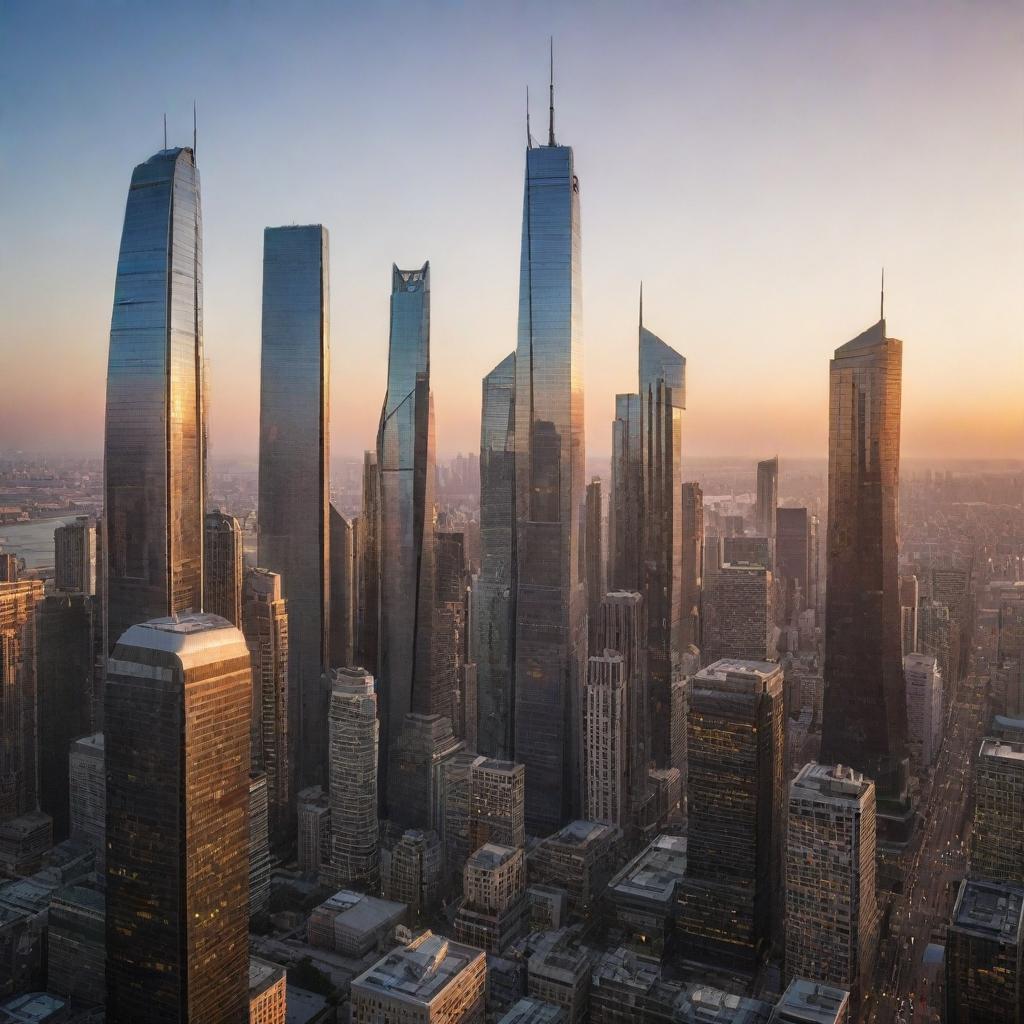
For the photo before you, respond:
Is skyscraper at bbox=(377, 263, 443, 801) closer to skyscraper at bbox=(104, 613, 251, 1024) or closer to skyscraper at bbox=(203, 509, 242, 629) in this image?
skyscraper at bbox=(203, 509, 242, 629)

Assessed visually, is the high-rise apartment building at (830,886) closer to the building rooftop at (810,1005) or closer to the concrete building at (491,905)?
the building rooftop at (810,1005)

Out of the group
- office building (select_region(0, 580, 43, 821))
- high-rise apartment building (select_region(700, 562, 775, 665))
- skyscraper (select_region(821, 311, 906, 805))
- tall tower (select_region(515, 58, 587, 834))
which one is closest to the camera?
office building (select_region(0, 580, 43, 821))

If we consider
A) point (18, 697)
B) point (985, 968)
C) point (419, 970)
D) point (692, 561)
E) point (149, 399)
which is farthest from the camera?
point (692, 561)

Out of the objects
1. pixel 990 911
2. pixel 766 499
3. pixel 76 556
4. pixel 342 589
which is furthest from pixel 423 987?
pixel 766 499

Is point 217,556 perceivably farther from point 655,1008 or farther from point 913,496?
point 913,496

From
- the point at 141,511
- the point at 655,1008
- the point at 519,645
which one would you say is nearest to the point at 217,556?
the point at 141,511

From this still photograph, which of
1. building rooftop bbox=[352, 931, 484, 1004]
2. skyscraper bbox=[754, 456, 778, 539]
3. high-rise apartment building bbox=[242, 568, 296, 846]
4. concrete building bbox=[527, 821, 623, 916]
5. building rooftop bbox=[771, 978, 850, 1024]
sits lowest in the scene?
concrete building bbox=[527, 821, 623, 916]

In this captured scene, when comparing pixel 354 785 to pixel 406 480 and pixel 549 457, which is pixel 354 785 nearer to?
pixel 406 480

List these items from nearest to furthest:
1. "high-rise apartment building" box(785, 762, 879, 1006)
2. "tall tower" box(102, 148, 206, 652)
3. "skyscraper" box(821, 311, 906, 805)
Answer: "high-rise apartment building" box(785, 762, 879, 1006) → "tall tower" box(102, 148, 206, 652) → "skyscraper" box(821, 311, 906, 805)

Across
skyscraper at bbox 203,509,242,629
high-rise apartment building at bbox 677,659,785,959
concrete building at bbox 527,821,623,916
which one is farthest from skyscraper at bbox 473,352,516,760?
high-rise apartment building at bbox 677,659,785,959
